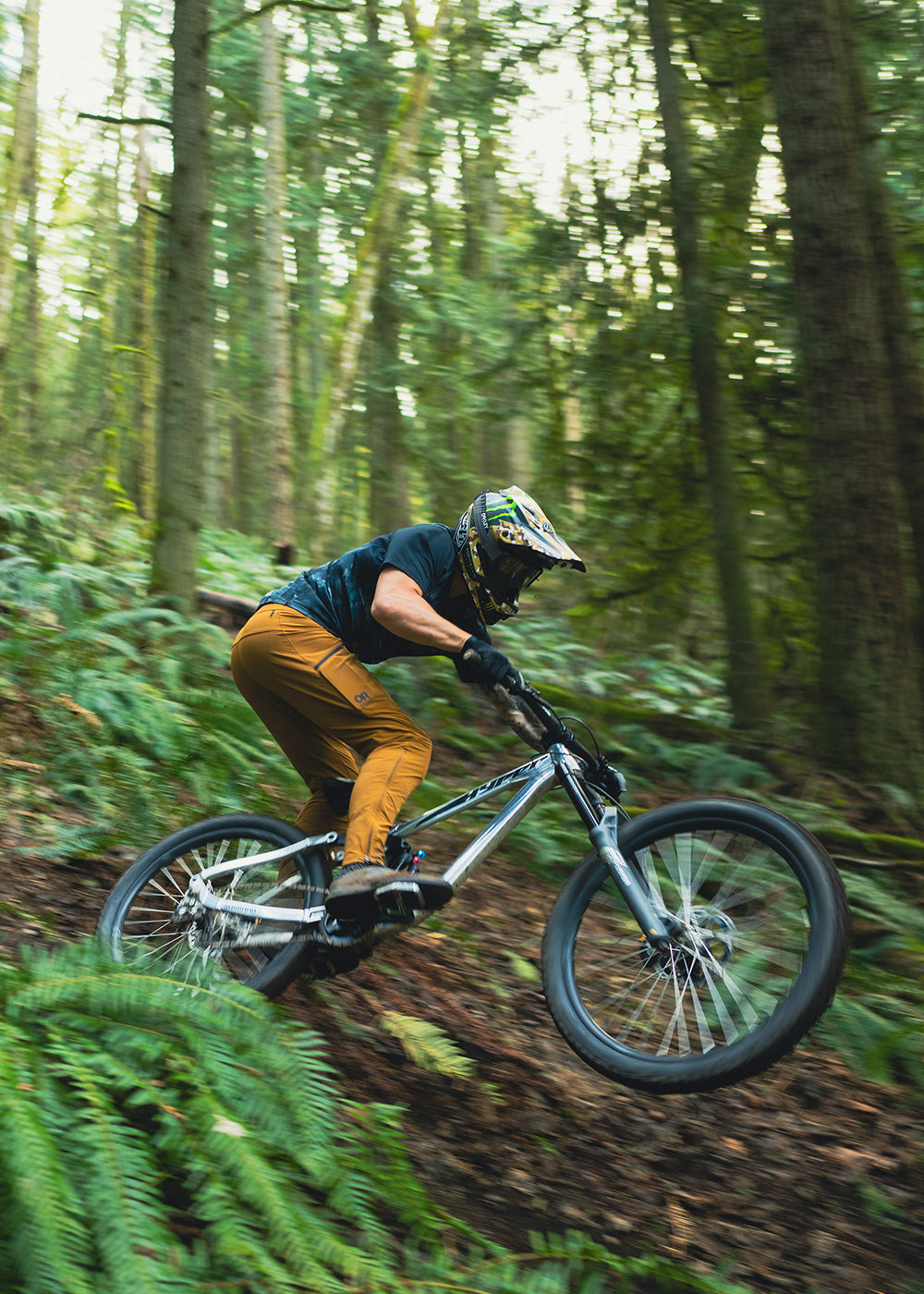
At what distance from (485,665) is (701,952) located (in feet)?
4.15

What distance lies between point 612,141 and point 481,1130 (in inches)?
298

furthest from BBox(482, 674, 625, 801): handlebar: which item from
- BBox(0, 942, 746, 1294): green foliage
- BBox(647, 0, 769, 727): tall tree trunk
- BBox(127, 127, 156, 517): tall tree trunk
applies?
BBox(127, 127, 156, 517): tall tree trunk

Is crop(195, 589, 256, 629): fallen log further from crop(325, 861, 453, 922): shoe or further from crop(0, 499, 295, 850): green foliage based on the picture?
crop(325, 861, 453, 922): shoe

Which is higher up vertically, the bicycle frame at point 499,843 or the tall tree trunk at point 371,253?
the tall tree trunk at point 371,253

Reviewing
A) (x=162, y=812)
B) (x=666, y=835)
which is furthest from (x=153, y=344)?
(x=666, y=835)

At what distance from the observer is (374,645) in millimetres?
4035

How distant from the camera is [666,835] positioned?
349 centimetres

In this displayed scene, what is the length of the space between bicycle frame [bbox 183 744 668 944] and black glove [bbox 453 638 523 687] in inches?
14.8

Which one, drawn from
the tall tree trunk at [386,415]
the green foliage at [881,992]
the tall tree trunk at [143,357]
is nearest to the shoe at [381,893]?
the green foliage at [881,992]

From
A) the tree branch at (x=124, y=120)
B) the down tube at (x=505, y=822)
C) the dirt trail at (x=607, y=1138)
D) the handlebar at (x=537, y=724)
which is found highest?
the tree branch at (x=124, y=120)

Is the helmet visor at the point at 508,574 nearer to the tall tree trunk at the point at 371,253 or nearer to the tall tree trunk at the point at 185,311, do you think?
the tall tree trunk at the point at 185,311

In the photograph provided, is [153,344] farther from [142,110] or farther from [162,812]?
[162,812]

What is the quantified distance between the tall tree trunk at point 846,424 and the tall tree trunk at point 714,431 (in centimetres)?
104

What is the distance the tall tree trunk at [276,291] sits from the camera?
11148mm
